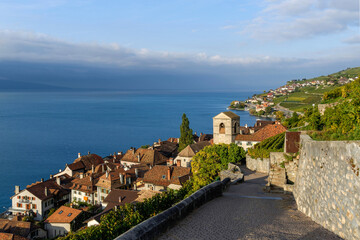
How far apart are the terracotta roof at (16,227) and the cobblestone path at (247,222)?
25152mm

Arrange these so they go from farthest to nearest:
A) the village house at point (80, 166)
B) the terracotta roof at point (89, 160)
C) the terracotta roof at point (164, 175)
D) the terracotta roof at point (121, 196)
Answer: the terracotta roof at point (89, 160), the village house at point (80, 166), the terracotta roof at point (164, 175), the terracotta roof at point (121, 196)

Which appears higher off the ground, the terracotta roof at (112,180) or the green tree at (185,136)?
the green tree at (185,136)

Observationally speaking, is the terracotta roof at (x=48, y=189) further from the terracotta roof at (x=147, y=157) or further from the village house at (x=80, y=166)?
the terracotta roof at (x=147, y=157)

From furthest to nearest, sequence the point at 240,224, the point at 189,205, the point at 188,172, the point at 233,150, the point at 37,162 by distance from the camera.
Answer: the point at 37,162 < the point at 188,172 < the point at 233,150 < the point at 189,205 < the point at 240,224

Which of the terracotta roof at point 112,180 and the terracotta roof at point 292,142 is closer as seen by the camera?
the terracotta roof at point 292,142

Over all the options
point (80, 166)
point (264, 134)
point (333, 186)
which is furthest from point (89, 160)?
point (333, 186)

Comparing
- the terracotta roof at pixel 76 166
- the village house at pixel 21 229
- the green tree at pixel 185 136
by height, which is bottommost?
the village house at pixel 21 229

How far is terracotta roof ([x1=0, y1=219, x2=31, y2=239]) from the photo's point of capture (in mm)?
28891

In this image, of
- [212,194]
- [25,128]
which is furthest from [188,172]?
[25,128]

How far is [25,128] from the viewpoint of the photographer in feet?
342

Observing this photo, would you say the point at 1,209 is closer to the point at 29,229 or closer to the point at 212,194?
the point at 29,229

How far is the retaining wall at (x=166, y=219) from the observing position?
6.59 m

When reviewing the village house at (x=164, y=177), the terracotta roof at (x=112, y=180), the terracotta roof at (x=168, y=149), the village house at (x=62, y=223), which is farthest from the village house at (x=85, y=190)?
the terracotta roof at (x=168, y=149)

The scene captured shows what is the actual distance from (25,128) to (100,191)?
7788 cm
